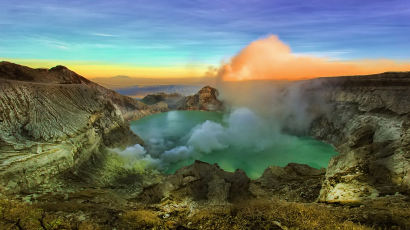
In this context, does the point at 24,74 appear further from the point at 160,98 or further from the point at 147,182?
the point at 160,98

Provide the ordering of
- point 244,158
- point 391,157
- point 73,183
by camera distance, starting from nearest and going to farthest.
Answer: point 391,157, point 73,183, point 244,158

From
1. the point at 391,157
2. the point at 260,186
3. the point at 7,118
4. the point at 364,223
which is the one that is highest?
the point at 7,118

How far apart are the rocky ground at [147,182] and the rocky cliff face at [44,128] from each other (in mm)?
70

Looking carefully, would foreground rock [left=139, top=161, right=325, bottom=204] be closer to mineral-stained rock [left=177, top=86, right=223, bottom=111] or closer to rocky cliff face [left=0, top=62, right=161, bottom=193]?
rocky cliff face [left=0, top=62, right=161, bottom=193]

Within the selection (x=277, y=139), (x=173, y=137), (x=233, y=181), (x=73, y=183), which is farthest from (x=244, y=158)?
(x=73, y=183)

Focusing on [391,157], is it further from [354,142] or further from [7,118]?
[7,118]

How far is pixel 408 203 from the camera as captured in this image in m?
8.71

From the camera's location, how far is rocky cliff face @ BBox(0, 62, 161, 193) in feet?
43.9

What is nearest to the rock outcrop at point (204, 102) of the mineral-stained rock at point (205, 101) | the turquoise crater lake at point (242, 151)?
the mineral-stained rock at point (205, 101)

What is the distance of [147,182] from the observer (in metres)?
21.4

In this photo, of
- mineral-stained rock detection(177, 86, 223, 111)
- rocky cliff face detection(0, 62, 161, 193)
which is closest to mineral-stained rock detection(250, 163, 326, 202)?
rocky cliff face detection(0, 62, 161, 193)

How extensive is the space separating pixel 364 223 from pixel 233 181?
10549 millimetres

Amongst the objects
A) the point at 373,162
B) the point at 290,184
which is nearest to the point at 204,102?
the point at 290,184

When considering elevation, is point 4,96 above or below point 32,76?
below
